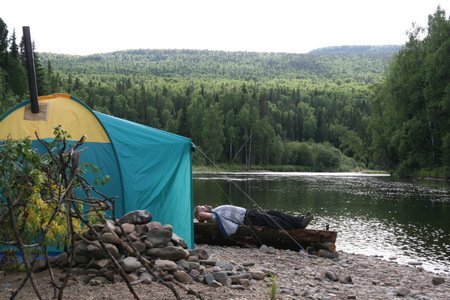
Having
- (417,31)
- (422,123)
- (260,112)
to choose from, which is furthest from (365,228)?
(260,112)

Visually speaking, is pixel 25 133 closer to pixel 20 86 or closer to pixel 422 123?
pixel 422 123

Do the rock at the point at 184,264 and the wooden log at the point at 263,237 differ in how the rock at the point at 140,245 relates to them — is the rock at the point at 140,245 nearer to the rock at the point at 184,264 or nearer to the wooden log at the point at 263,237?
the rock at the point at 184,264

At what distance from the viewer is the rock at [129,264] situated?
903 centimetres

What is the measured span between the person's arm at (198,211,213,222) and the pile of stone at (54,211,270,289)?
17.6 ft

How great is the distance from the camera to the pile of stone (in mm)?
9039

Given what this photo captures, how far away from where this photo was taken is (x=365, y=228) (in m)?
22.1

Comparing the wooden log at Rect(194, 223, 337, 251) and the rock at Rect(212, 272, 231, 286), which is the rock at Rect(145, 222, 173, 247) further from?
the wooden log at Rect(194, 223, 337, 251)

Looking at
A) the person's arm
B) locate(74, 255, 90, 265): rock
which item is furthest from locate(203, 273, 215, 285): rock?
the person's arm

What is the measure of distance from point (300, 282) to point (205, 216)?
18.1 feet

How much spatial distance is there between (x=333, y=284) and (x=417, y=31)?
5514cm

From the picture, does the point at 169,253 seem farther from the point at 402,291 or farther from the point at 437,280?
the point at 437,280

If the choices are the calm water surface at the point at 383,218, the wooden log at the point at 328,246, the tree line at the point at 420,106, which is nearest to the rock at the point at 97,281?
the wooden log at the point at 328,246

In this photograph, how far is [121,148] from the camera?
468 inches

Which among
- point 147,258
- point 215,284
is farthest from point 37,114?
point 215,284
